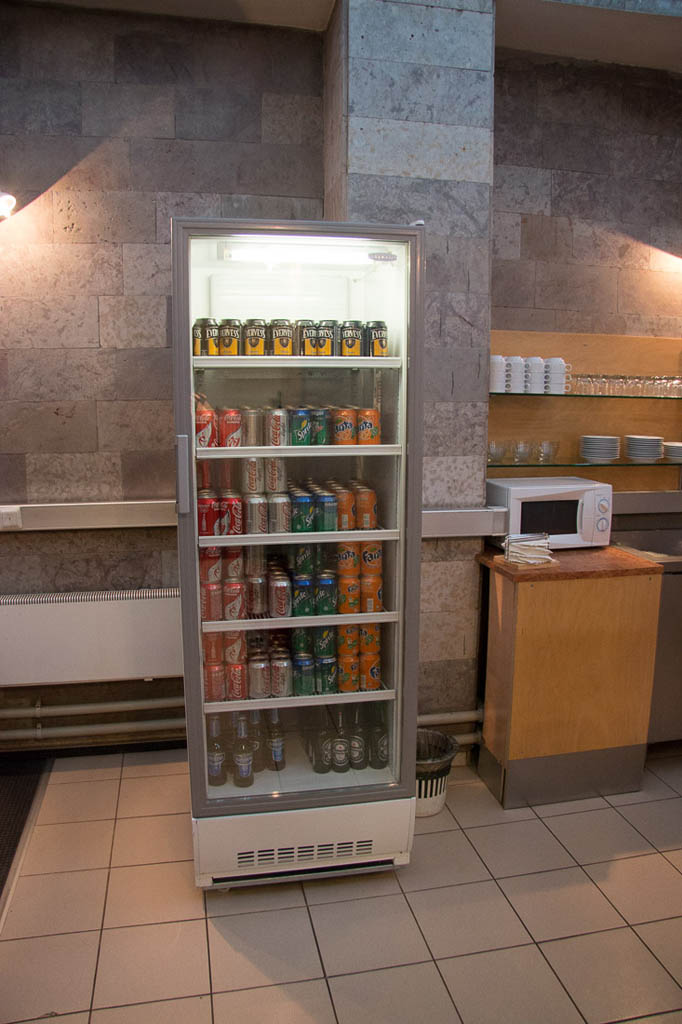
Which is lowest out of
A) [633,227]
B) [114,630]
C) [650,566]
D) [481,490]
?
[114,630]

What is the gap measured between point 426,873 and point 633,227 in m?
3.20

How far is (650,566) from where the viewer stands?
307 cm

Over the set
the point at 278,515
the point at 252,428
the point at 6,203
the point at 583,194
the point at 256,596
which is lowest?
the point at 256,596

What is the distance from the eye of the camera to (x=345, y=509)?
2609 mm

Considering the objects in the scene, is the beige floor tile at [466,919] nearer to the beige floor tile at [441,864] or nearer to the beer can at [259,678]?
the beige floor tile at [441,864]

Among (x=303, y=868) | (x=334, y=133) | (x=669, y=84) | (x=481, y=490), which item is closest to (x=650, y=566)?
(x=481, y=490)

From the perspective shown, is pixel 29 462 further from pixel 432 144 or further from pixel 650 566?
pixel 650 566

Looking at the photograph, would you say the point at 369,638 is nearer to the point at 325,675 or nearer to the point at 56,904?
the point at 325,675

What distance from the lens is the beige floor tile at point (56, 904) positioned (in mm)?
2392

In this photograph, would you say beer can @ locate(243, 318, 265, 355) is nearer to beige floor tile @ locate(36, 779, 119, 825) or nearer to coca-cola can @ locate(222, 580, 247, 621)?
coca-cola can @ locate(222, 580, 247, 621)

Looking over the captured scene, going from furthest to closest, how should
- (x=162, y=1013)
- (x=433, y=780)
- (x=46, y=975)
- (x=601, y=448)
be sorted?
(x=601, y=448)
(x=433, y=780)
(x=46, y=975)
(x=162, y=1013)

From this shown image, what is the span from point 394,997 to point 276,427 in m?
1.75

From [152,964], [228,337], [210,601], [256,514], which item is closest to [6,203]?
[228,337]

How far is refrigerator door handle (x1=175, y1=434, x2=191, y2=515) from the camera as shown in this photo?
2.34 metres
